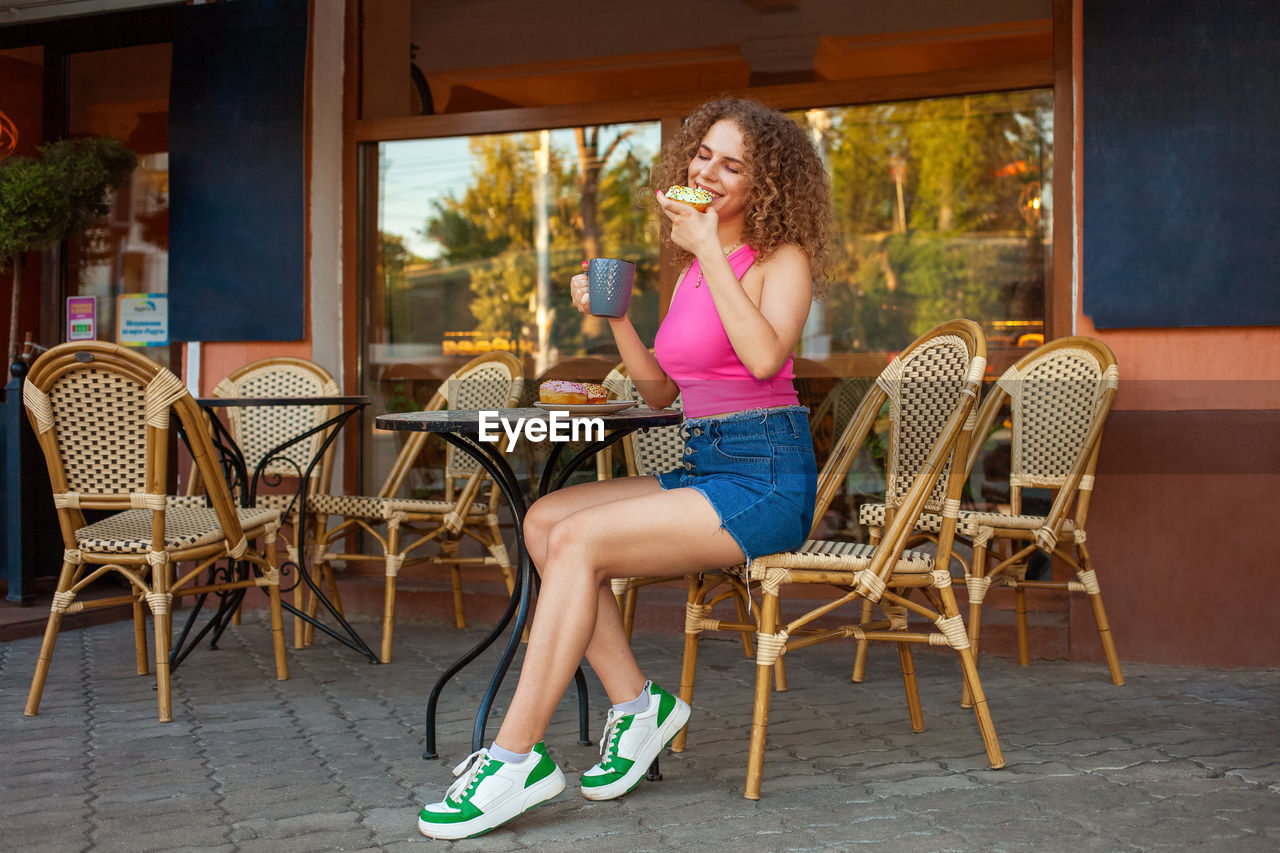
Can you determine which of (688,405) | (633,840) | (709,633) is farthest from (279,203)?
(633,840)

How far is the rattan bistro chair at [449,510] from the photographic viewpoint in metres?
4.19

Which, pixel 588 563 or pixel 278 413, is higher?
pixel 278 413

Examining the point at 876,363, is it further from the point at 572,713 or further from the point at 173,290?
the point at 173,290

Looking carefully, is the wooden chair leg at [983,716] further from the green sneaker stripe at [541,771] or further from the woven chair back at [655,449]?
the woven chair back at [655,449]

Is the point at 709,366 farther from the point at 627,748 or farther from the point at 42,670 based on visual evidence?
the point at 42,670

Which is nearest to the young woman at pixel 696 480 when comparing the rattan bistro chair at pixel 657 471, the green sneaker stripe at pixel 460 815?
the green sneaker stripe at pixel 460 815

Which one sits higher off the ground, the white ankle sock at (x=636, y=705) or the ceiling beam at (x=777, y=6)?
the ceiling beam at (x=777, y=6)

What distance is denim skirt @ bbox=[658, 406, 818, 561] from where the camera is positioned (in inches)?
98.5

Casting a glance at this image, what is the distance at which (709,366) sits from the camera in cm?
258

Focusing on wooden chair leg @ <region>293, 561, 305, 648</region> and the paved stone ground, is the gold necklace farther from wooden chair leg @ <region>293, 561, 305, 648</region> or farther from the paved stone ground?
wooden chair leg @ <region>293, 561, 305, 648</region>

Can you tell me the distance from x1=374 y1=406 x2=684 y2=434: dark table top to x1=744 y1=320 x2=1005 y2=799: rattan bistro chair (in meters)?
0.39

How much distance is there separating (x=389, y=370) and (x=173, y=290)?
3.27ft

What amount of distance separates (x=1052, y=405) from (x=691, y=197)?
79.9 inches
